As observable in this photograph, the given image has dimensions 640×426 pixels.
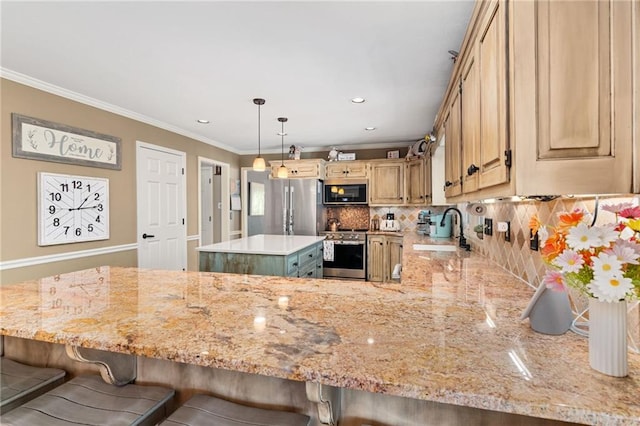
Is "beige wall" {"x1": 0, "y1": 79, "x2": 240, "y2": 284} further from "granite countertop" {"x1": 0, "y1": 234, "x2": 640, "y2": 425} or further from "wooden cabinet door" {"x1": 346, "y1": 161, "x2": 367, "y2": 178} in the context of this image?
"wooden cabinet door" {"x1": 346, "y1": 161, "x2": 367, "y2": 178}

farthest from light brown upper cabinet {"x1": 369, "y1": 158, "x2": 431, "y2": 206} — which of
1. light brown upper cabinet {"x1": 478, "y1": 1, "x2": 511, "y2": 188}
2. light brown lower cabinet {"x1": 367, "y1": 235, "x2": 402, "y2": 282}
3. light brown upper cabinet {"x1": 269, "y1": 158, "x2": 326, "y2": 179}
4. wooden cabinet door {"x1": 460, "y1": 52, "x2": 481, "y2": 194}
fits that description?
light brown upper cabinet {"x1": 478, "y1": 1, "x2": 511, "y2": 188}

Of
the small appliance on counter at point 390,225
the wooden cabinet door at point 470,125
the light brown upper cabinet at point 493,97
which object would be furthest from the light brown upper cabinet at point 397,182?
the light brown upper cabinet at point 493,97

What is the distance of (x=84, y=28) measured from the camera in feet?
6.38

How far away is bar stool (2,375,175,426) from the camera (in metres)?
0.92

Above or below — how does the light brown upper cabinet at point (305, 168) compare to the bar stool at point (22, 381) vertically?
above

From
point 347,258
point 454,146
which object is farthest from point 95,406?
point 347,258

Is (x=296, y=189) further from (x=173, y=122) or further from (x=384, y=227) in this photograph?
(x=173, y=122)

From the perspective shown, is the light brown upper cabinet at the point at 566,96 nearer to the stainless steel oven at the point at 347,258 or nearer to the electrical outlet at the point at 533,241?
the electrical outlet at the point at 533,241

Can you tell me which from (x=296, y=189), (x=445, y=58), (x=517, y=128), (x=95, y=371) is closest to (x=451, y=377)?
(x=517, y=128)

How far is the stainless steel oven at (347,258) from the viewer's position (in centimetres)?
495

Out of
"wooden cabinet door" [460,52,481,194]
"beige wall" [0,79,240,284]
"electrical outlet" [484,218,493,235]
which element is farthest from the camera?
"beige wall" [0,79,240,284]

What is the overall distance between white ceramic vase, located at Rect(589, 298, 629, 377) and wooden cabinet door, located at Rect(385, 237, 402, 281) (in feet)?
13.8

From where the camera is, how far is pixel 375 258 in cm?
499

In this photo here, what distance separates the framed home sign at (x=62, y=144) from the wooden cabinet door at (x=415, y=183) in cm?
399
